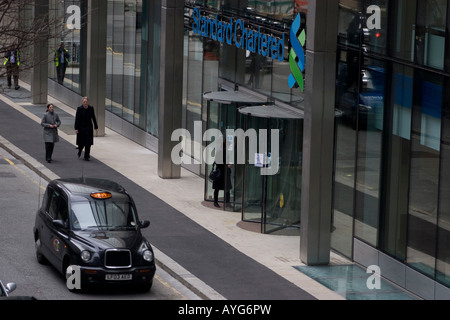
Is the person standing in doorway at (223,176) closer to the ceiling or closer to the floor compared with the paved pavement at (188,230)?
closer to the ceiling

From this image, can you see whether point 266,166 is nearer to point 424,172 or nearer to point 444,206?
point 424,172

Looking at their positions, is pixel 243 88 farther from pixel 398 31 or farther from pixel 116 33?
pixel 116 33

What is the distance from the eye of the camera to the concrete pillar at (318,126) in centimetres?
2028

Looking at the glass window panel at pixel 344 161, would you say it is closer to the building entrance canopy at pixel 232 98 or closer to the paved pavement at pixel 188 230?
the paved pavement at pixel 188 230

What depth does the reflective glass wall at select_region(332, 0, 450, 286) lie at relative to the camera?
18125 millimetres

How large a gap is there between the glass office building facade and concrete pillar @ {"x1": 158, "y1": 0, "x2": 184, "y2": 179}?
3.09 feet

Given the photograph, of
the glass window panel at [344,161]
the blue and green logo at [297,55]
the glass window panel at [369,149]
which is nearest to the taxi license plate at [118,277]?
the glass window panel at [369,149]

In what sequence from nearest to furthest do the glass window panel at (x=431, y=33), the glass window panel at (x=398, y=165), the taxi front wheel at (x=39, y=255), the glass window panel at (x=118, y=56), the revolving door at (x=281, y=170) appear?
the glass window panel at (x=431, y=33) < the glass window panel at (x=398, y=165) < the taxi front wheel at (x=39, y=255) < the revolving door at (x=281, y=170) < the glass window panel at (x=118, y=56)

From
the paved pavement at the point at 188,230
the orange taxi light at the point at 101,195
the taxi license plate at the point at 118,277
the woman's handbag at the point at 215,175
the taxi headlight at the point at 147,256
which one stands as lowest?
the paved pavement at the point at 188,230

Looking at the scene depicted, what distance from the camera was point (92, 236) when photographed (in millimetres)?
18531

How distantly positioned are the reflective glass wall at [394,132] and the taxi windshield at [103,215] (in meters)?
4.66

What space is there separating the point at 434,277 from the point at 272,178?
610 centimetres

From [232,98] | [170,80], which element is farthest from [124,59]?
[232,98]

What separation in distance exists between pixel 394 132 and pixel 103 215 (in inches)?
219
